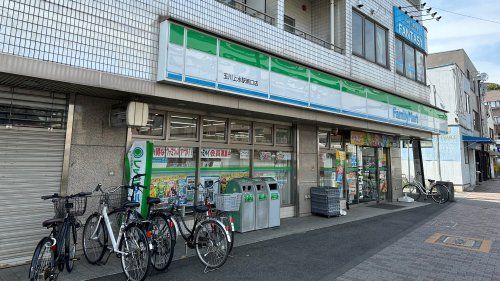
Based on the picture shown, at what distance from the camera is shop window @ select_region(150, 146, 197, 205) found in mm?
7191

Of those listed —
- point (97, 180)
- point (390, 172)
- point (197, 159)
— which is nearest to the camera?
point (97, 180)

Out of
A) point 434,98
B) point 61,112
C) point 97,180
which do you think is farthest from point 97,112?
point 434,98

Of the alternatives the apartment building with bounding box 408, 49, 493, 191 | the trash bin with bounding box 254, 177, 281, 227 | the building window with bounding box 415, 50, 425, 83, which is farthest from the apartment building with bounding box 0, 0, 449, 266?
the apartment building with bounding box 408, 49, 493, 191

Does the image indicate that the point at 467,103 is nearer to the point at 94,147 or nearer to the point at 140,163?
the point at 140,163

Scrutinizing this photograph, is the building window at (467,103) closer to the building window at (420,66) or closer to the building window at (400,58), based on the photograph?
the building window at (420,66)

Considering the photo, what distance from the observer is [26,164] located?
212 inches

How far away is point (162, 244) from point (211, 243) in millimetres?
787

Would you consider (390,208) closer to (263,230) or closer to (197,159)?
(263,230)

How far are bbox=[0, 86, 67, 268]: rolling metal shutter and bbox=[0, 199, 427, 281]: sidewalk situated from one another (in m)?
0.51

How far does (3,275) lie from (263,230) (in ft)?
17.0

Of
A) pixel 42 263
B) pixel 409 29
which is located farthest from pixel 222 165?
pixel 409 29

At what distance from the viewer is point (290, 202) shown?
1025cm

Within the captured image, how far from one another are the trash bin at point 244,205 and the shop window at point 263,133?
1882 millimetres

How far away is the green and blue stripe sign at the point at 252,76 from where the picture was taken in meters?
5.95
